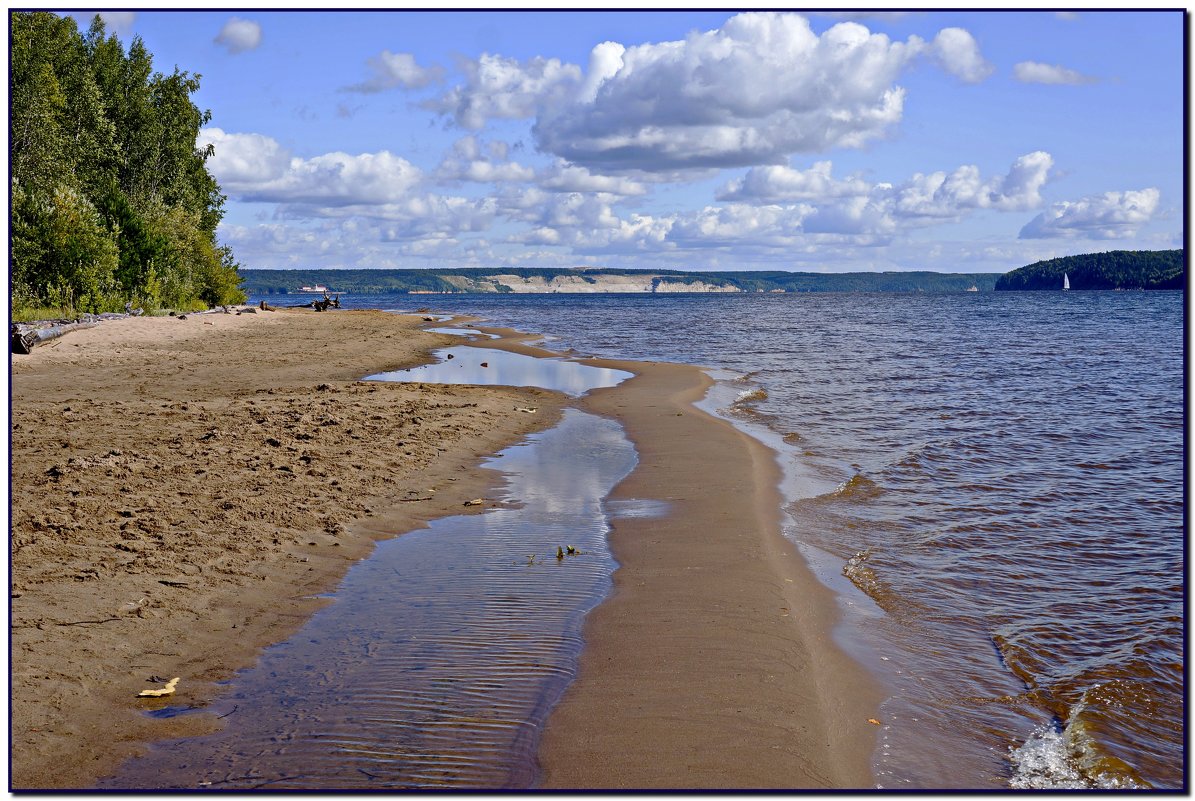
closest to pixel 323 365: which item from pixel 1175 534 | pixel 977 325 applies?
pixel 1175 534

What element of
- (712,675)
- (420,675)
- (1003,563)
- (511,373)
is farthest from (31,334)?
(1003,563)

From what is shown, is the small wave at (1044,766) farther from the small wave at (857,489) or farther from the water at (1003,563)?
the small wave at (857,489)

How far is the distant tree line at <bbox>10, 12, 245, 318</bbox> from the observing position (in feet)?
118

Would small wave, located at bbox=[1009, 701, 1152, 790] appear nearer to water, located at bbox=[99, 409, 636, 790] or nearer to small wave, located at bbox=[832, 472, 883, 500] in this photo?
water, located at bbox=[99, 409, 636, 790]

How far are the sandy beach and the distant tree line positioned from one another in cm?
2054

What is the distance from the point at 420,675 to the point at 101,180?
47929mm

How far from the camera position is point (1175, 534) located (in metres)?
12.0

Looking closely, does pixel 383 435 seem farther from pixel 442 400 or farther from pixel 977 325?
pixel 977 325

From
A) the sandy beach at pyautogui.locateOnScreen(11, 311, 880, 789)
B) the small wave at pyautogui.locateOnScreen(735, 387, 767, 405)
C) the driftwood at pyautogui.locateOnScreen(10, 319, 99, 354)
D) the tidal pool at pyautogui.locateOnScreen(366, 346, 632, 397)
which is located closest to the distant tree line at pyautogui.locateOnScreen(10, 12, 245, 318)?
the driftwood at pyautogui.locateOnScreen(10, 319, 99, 354)

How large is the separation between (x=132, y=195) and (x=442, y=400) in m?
38.8

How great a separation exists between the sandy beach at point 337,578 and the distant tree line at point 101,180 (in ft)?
67.4

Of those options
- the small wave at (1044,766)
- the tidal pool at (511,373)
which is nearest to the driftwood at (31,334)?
the tidal pool at (511,373)

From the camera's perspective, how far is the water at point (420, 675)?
5441 mm

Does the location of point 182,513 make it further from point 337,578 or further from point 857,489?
point 857,489
